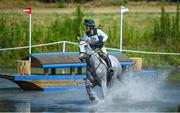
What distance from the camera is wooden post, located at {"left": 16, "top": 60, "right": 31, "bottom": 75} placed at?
2552 cm

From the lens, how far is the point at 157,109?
811 inches

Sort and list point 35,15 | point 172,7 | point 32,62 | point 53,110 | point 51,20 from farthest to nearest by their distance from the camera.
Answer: point 172,7 → point 35,15 → point 51,20 → point 32,62 → point 53,110

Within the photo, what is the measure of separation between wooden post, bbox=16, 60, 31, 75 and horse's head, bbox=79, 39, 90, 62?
165 inches

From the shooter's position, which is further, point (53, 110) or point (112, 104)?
point (112, 104)

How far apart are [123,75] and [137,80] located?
2.37 meters

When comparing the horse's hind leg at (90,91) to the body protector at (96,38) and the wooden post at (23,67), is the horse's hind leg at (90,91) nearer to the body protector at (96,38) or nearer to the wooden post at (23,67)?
the body protector at (96,38)

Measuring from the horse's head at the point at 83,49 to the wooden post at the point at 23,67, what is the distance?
4.20 m

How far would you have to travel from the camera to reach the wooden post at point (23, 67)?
25.5 metres

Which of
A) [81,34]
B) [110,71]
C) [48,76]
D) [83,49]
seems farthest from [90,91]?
[81,34]

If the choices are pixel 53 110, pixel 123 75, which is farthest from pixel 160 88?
pixel 53 110

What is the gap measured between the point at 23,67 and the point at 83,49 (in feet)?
14.9

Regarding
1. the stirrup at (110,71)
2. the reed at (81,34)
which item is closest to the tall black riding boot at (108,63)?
the stirrup at (110,71)

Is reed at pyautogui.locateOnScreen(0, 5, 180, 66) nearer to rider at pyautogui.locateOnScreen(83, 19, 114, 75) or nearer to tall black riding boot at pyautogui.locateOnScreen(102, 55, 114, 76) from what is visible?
tall black riding boot at pyautogui.locateOnScreen(102, 55, 114, 76)

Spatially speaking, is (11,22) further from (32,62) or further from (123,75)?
(123,75)
